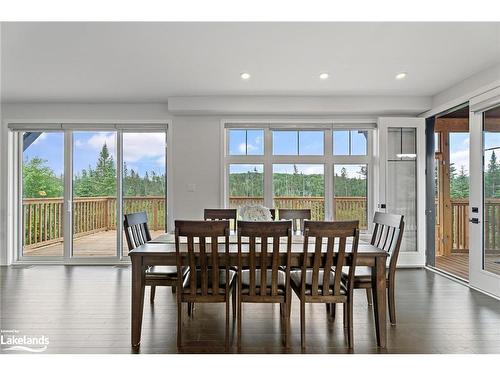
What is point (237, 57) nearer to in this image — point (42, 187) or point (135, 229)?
point (135, 229)

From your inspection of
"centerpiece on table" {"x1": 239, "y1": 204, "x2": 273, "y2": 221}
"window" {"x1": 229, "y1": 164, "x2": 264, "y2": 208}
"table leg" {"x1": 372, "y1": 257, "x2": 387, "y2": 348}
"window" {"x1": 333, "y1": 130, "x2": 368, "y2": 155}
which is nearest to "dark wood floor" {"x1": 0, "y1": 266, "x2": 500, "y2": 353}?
"table leg" {"x1": 372, "y1": 257, "x2": 387, "y2": 348}

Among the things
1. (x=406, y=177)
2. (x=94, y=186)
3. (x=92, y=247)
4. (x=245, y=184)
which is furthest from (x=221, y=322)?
(x=406, y=177)

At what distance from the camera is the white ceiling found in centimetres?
282

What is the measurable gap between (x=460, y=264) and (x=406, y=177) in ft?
5.42

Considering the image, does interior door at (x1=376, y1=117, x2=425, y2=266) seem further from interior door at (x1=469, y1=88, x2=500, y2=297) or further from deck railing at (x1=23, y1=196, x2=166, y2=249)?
deck railing at (x1=23, y1=196, x2=166, y2=249)

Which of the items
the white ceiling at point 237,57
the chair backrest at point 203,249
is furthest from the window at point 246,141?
the chair backrest at point 203,249

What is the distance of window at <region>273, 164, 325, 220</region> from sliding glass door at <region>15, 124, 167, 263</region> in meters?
1.81

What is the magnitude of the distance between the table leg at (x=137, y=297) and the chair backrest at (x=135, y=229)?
1.54 feet

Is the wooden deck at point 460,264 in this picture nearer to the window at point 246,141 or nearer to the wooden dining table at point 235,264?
the wooden dining table at point 235,264

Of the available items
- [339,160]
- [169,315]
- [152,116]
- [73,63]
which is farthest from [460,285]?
[73,63]

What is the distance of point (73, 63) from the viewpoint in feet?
11.6

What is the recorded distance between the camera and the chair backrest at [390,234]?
2.81m

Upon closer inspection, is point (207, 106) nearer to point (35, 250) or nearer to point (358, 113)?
point (358, 113)
